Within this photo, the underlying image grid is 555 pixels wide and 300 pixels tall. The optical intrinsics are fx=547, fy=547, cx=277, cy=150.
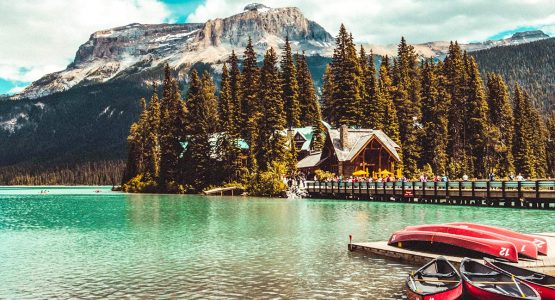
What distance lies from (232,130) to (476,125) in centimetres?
3886

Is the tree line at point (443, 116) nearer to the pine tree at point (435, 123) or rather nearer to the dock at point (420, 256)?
the pine tree at point (435, 123)

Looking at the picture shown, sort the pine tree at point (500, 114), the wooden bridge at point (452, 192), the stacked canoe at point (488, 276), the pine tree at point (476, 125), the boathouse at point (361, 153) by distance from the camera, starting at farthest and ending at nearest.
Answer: the pine tree at point (500, 114), the pine tree at point (476, 125), the boathouse at point (361, 153), the wooden bridge at point (452, 192), the stacked canoe at point (488, 276)

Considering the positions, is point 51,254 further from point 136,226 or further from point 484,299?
point 484,299

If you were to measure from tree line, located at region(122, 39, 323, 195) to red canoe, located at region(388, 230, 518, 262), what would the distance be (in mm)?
52581

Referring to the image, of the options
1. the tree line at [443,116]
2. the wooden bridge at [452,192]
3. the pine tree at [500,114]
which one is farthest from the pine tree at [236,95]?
the pine tree at [500,114]

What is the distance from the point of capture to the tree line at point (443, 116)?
8581cm

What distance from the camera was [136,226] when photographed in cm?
3766

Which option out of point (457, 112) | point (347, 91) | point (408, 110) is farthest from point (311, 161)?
point (457, 112)

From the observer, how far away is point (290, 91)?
100 metres

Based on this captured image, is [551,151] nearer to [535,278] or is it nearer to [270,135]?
[270,135]

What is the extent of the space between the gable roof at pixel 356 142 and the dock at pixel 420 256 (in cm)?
5013

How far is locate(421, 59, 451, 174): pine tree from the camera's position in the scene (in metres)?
85.8

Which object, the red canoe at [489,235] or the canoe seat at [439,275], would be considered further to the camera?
the red canoe at [489,235]

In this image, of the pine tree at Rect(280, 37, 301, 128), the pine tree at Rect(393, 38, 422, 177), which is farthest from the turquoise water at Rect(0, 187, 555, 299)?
the pine tree at Rect(280, 37, 301, 128)
